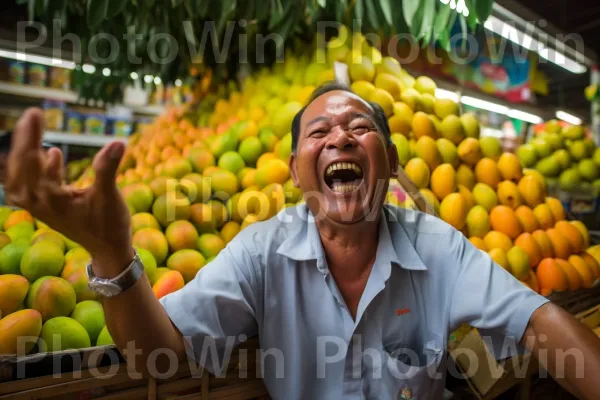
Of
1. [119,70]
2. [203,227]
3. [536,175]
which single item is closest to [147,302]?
[203,227]

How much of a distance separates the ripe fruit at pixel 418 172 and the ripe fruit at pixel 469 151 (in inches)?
11.6

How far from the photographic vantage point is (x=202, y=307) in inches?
39.1

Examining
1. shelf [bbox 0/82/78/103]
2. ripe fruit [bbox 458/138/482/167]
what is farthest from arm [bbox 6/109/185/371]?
shelf [bbox 0/82/78/103]

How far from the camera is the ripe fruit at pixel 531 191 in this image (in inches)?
80.1

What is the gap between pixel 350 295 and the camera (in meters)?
1.18

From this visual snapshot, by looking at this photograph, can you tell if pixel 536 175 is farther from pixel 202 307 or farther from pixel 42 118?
pixel 42 118

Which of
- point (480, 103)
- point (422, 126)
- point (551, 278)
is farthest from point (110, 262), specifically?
point (480, 103)

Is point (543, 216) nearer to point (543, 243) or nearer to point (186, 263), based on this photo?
point (543, 243)

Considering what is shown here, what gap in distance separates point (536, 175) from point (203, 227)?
5.77ft

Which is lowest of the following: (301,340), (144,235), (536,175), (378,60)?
(301,340)

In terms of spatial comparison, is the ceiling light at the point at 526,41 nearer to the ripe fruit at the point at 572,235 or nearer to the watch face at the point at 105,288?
the ripe fruit at the point at 572,235

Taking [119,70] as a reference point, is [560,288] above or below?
below

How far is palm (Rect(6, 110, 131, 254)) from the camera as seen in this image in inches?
23.5

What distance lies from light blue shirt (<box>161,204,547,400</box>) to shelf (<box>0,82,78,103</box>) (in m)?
4.72
